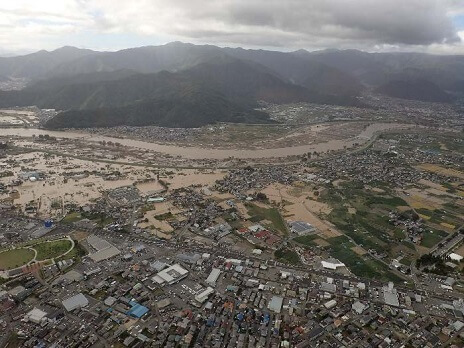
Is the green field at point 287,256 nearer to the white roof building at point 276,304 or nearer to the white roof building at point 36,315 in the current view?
the white roof building at point 276,304

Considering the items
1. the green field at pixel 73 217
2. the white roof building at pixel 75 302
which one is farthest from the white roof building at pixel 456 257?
the green field at pixel 73 217

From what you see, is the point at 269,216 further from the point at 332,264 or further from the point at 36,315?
the point at 36,315

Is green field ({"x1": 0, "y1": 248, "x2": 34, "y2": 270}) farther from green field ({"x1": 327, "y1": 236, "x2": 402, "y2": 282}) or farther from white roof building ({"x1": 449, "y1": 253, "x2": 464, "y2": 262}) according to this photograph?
white roof building ({"x1": 449, "y1": 253, "x2": 464, "y2": 262})

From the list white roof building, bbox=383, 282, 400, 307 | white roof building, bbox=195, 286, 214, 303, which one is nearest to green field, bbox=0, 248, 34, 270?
white roof building, bbox=195, 286, 214, 303

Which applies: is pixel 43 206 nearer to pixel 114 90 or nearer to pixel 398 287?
pixel 398 287

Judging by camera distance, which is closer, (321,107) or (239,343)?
(239,343)

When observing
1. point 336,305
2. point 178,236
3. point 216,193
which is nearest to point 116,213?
point 178,236
